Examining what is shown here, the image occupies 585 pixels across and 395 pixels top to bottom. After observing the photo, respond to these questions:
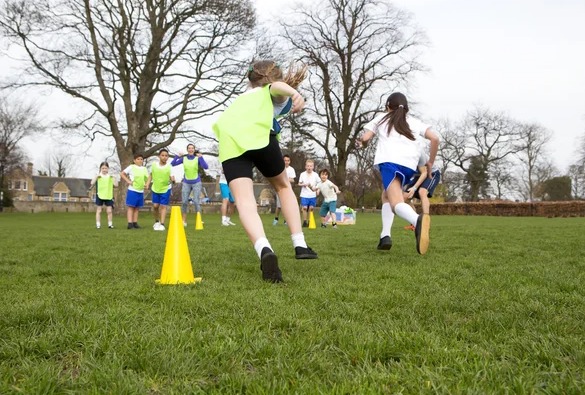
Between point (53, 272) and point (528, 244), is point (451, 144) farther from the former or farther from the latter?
point (53, 272)

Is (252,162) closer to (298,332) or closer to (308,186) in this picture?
(298,332)

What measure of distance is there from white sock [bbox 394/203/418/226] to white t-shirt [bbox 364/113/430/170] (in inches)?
20.7

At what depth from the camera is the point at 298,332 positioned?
2.21 m

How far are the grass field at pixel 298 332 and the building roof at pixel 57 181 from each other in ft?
294

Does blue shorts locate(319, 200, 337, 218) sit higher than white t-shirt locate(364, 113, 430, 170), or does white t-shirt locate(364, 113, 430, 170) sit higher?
white t-shirt locate(364, 113, 430, 170)

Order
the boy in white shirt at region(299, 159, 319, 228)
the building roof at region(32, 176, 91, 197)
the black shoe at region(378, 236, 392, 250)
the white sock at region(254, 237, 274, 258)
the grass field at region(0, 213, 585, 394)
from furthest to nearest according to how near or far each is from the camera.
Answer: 1. the building roof at region(32, 176, 91, 197)
2. the boy in white shirt at region(299, 159, 319, 228)
3. the black shoe at region(378, 236, 392, 250)
4. the white sock at region(254, 237, 274, 258)
5. the grass field at region(0, 213, 585, 394)

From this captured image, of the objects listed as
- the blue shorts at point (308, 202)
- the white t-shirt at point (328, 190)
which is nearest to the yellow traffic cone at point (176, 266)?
the blue shorts at point (308, 202)

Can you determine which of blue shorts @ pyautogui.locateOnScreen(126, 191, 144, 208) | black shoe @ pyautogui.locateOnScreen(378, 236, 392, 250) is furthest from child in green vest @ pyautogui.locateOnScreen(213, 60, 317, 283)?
blue shorts @ pyautogui.locateOnScreen(126, 191, 144, 208)

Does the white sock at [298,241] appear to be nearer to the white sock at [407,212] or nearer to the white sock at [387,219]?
the white sock at [407,212]

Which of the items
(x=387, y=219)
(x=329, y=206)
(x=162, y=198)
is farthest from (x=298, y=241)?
(x=329, y=206)

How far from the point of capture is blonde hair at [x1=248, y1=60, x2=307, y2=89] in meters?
4.21

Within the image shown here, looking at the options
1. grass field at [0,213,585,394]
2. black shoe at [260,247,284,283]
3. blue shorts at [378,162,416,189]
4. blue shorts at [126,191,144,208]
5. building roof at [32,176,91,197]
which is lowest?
grass field at [0,213,585,394]

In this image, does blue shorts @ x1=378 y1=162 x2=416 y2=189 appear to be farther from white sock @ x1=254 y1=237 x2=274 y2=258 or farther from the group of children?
white sock @ x1=254 y1=237 x2=274 y2=258

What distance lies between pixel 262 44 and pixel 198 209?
1343cm
